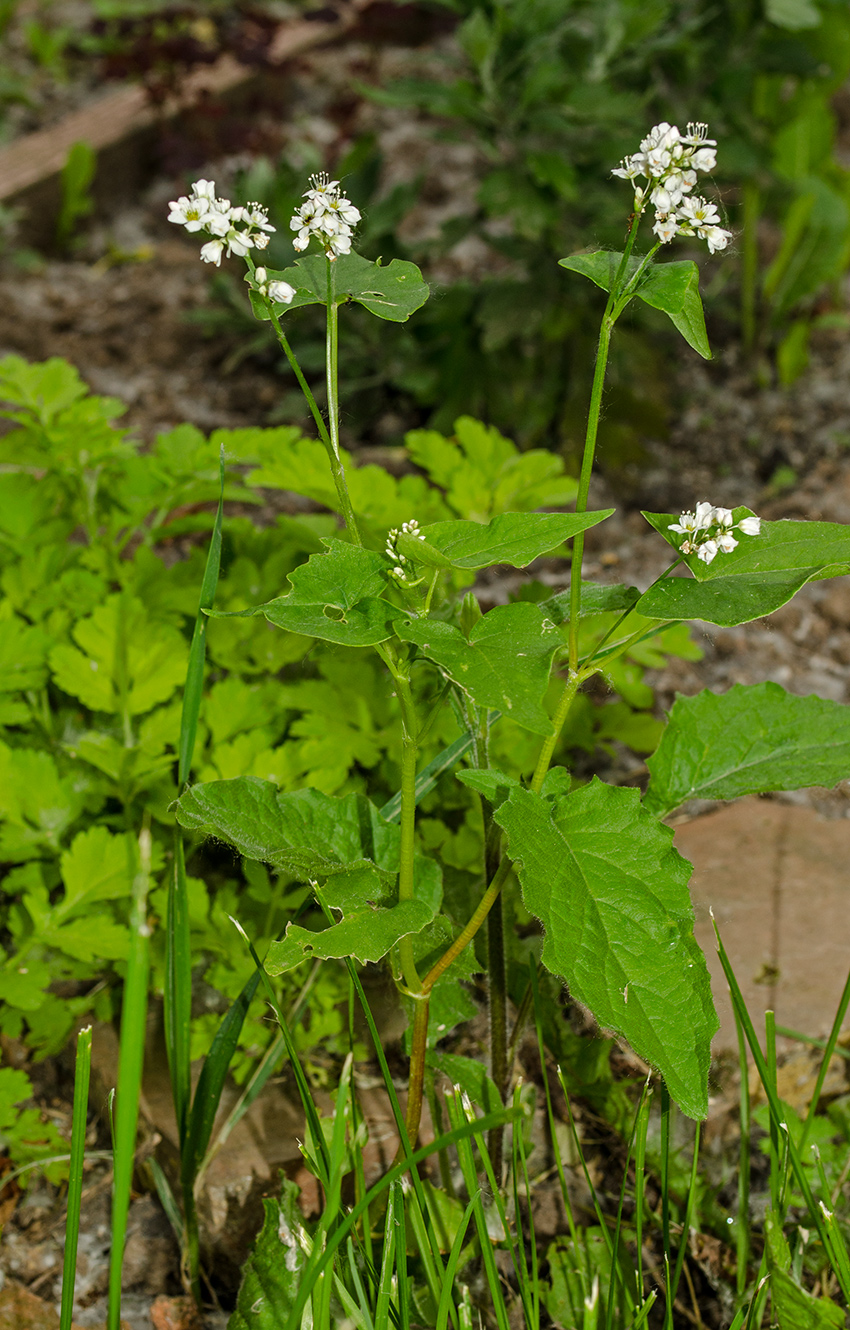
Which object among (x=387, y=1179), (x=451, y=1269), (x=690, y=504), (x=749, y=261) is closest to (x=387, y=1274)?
(x=451, y=1269)

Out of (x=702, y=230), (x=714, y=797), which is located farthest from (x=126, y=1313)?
(x=702, y=230)

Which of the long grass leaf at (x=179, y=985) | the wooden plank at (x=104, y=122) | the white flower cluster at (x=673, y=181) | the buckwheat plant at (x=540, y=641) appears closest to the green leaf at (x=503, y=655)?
the buckwheat plant at (x=540, y=641)

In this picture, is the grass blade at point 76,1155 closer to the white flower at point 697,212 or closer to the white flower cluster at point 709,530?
the white flower cluster at point 709,530

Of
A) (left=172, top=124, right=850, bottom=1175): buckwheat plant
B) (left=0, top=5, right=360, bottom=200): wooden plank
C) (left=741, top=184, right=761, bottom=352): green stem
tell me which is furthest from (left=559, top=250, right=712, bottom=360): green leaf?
(left=0, top=5, right=360, bottom=200): wooden plank

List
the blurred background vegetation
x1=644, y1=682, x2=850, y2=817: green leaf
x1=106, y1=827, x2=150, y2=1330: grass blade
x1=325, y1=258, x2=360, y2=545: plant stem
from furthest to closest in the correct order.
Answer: the blurred background vegetation
x1=644, y1=682, x2=850, y2=817: green leaf
x1=325, y1=258, x2=360, y2=545: plant stem
x1=106, y1=827, x2=150, y2=1330: grass blade

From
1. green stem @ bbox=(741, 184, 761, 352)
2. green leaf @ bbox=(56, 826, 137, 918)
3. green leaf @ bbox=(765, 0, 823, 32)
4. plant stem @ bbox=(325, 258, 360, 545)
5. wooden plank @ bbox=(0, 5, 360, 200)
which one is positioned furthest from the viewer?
wooden plank @ bbox=(0, 5, 360, 200)

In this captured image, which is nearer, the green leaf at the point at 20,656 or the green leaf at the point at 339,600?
the green leaf at the point at 339,600

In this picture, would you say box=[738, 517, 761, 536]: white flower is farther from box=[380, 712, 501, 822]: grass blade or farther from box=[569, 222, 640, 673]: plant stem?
box=[380, 712, 501, 822]: grass blade
